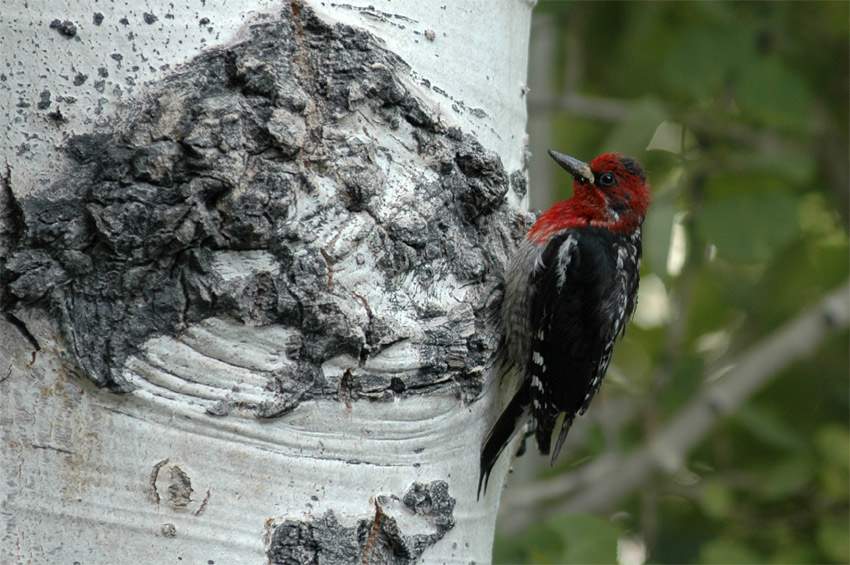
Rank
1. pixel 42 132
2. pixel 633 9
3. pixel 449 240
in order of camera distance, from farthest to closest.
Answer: pixel 633 9
pixel 449 240
pixel 42 132

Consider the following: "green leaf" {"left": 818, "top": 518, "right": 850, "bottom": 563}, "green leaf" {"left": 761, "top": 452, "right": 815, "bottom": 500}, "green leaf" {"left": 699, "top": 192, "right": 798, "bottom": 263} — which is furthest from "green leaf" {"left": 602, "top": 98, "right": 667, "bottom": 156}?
"green leaf" {"left": 818, "top": 518, "right": 850, "bottom": 563}

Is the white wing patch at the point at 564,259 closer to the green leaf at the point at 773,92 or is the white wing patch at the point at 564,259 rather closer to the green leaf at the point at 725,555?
the green leaf at the point at 773,92

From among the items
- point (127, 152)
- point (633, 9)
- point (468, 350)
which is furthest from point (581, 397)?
point (633, 9)

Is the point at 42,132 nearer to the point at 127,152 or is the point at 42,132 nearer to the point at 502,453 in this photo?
the point at 127,152

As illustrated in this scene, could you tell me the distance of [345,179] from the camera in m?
1.48

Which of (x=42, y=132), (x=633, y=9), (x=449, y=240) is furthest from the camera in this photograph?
(x=633, y=9)

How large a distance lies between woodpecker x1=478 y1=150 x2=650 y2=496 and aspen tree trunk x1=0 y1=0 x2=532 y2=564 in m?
0.52

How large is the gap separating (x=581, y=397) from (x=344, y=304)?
1.31m

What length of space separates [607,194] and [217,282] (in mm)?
1903

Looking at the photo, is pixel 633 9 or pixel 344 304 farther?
pixel 633 9

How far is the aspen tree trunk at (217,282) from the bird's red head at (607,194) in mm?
1480

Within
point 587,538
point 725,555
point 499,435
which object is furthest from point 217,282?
point 725,555

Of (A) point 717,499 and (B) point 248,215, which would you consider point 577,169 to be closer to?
(A) point 717,499

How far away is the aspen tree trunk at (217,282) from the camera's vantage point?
1.33 meters
